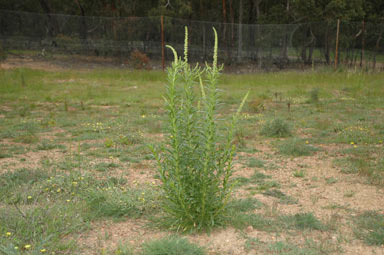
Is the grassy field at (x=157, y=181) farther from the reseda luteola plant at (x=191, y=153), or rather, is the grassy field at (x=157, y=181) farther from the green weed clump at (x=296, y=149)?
the reseda luteola plant at (x=191, y=153)

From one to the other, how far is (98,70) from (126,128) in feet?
30.3

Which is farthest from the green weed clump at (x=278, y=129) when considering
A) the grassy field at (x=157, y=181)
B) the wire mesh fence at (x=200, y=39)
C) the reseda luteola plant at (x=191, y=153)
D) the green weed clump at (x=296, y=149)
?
the wire mesh fence at (x=200, y=39)

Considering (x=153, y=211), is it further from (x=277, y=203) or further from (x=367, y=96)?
(x=367, y=96)

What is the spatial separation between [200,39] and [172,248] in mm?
14758

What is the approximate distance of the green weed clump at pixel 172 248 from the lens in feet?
9.27

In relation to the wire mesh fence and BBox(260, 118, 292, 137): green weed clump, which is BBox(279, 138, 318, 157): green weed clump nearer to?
BBox(260, 118, 292, 137): green weed clump

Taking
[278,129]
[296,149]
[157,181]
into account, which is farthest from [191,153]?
[278,129]

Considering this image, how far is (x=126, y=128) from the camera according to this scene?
23.4 ft

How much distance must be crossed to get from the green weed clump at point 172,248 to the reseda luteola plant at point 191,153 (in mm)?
334

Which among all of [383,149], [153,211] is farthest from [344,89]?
[153,211]

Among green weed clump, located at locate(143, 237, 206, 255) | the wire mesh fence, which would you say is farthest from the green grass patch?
the wire mesh fence

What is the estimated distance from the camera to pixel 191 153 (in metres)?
3.19

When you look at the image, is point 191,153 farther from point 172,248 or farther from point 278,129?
point 278,129

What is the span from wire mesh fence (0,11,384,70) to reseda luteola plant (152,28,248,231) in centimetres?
1325
